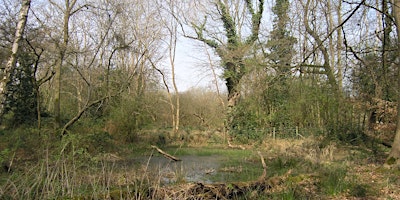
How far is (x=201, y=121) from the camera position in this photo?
25219 millimetres

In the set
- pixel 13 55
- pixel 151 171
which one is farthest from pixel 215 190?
pixel 13 55

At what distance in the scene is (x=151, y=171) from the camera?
5.48 metres

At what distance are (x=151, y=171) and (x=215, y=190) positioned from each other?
3.77 feet

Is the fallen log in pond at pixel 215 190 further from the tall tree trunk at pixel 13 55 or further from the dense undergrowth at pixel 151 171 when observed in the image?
the tall tree trunk at pixel 13 55

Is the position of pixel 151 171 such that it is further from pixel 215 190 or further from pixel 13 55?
pixel 13 55

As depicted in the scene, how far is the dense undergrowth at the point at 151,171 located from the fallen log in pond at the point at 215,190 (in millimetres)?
Answer: 36

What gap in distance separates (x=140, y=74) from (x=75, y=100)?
21.9ft

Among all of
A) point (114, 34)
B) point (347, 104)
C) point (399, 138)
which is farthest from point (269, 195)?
point (114, 34)

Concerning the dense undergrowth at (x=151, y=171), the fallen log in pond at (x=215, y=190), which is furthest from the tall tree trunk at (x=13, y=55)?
the fallen log in pond at (x=215, y=190)

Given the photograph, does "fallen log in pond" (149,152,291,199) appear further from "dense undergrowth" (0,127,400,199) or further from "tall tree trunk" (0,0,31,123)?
"tall tree trunk" (0,0,31,123)

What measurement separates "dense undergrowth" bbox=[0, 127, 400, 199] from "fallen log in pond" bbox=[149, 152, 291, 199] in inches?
1.4

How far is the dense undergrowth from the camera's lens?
13.4 ft

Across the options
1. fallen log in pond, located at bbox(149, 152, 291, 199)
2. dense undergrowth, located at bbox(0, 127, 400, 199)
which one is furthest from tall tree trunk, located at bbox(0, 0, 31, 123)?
fallen log in pond, located at bbox(149, 152, 291, 199)

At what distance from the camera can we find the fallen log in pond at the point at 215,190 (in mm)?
4410
